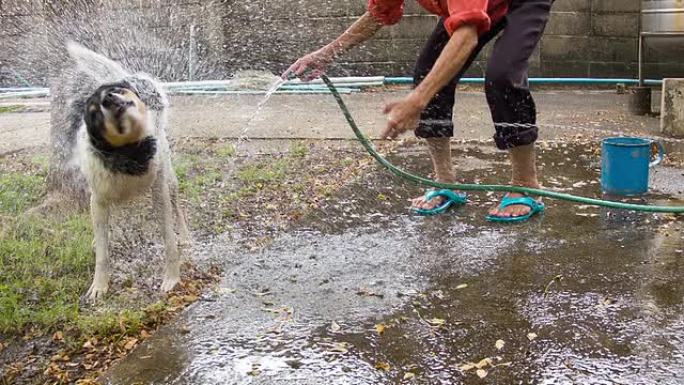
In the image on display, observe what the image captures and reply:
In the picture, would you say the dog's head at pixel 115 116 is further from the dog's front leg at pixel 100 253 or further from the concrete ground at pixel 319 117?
the concrete ground at pixel 319 117

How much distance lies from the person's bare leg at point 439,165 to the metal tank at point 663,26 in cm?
382

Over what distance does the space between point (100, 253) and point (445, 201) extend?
1.88 metres

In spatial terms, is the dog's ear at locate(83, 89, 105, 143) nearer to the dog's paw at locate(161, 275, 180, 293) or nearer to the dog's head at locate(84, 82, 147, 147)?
the dog's head at locate(84, 82, 147, 147)

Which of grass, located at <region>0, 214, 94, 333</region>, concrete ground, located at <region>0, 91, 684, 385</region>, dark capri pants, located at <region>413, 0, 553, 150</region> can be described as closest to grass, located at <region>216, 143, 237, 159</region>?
concrete ground, located at <region>0, 91, 684, 385</region>

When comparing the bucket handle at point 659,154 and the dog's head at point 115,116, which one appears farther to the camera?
the bucket handle at point 659,154

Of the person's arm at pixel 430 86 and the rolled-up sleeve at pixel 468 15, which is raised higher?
the rolled-up sleeve at pixel 468 15

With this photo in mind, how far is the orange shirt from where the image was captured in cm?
290

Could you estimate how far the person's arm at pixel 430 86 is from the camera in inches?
110

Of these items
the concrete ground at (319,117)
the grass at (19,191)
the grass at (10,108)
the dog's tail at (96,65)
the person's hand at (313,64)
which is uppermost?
the dog's tail at (96,65)

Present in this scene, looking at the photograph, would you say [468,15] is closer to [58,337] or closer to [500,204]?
[500,204]

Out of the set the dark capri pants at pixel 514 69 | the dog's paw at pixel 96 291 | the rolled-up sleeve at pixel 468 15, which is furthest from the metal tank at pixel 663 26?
the dog's paw at pixel 96 291

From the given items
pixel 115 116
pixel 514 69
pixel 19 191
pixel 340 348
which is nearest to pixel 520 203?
pixel 514 69

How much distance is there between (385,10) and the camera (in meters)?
3.84

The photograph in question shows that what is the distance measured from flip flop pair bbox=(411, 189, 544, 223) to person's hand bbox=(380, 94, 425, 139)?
4.04 ft
